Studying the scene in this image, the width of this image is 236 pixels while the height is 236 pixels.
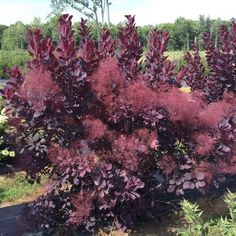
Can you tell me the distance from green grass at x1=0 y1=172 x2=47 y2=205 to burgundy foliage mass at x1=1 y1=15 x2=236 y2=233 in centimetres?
186

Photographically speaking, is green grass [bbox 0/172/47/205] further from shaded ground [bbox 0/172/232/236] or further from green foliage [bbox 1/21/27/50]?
green foliage [bbox 1/21/27/50]

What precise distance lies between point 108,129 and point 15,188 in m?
2.77

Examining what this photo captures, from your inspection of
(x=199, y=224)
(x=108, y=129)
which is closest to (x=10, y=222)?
(x=108, y=129)

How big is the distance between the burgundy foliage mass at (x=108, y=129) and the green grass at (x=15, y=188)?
1855 mm

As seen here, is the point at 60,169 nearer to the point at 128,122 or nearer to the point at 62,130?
the point at 62,130

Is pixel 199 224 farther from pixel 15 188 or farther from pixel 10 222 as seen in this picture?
pixel 15 188

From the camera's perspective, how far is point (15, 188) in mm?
6531

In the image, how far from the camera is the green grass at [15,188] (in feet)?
20.1

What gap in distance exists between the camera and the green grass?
241 inches

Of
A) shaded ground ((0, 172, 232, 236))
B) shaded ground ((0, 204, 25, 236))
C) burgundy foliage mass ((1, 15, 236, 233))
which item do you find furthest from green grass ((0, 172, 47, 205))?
burgundy foliage mass ((1, 15, 236, 233))

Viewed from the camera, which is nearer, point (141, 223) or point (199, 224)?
point (199, 224)

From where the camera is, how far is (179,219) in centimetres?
471

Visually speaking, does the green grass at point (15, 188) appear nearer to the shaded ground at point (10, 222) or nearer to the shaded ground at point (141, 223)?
the shaded ground at point (141, 223)

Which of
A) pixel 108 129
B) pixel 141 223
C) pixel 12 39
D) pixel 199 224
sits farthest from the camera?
pixel 12 39
